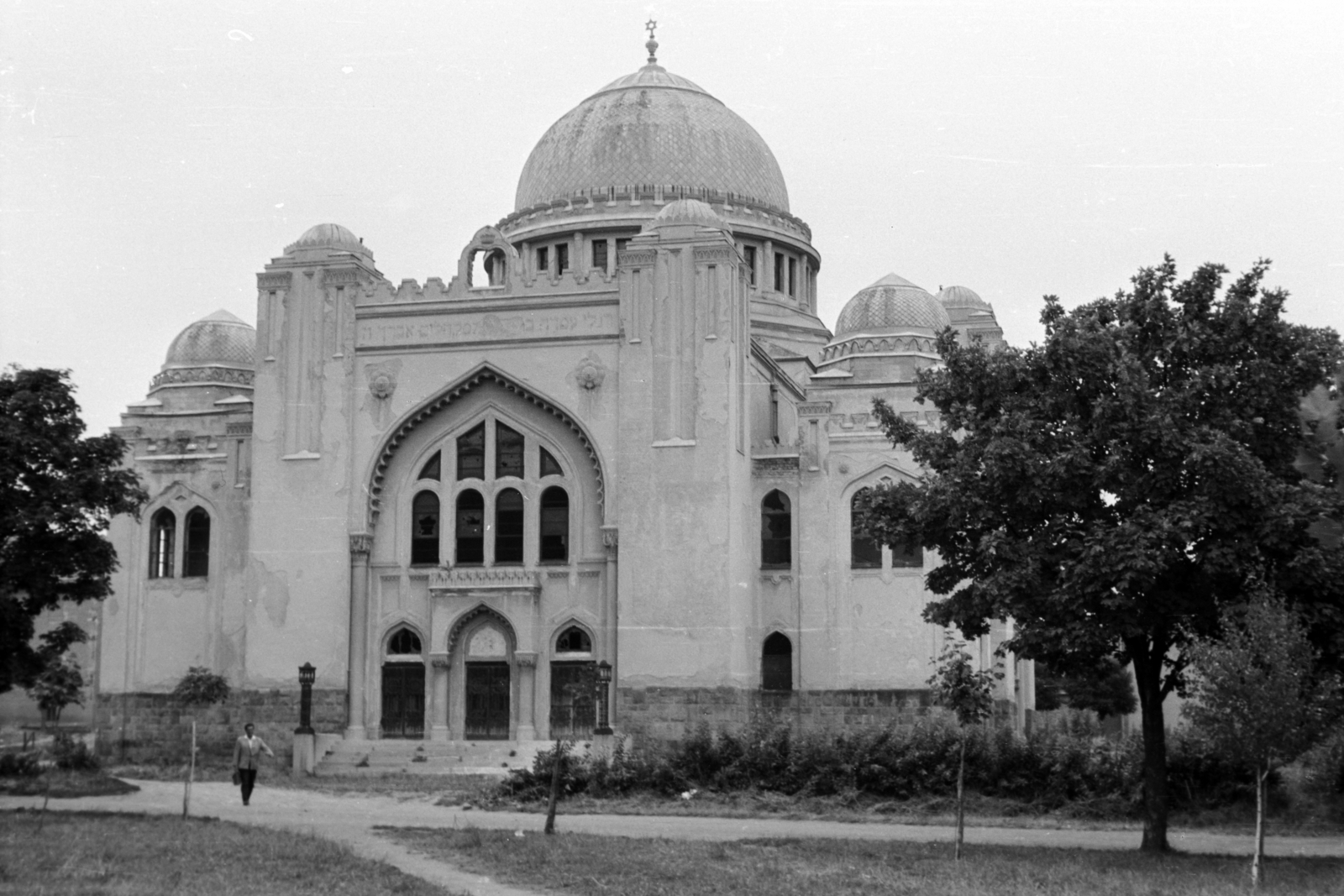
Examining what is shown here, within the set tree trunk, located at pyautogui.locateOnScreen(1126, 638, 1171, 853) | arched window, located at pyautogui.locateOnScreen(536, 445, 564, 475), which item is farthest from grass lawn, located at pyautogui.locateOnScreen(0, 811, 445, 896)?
arched window, located at pyautogui.locateOnScreen(536, 445, 564, 475)

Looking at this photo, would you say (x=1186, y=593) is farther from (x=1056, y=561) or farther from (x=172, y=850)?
(x=172, y=850)

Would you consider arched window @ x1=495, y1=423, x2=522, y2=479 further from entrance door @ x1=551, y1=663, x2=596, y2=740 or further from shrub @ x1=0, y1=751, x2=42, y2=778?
shrub @ x1=0, y1=751, x2=42, y2=778

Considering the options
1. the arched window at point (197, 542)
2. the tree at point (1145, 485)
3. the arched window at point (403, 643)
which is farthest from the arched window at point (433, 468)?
the tree at point (1145, 485)

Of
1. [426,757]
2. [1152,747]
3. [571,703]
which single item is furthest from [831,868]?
[571,703]

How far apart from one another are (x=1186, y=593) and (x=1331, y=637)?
1.94 meters

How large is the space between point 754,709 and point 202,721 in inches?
568

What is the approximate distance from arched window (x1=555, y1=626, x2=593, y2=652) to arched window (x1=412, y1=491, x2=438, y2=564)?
154 inches

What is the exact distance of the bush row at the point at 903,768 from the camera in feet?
96.4

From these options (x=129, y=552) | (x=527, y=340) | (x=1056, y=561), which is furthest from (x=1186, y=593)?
(x=129, y=552)

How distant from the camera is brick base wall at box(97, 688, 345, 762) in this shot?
1644 inches

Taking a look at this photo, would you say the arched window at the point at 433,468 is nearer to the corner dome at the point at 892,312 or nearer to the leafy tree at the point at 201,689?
the leafy tree at the point at 201,689

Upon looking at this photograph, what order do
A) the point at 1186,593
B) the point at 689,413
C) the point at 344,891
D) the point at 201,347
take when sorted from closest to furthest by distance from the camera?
the point at 344,891 < the point at 1186,593 < the point at 689,413 < the point at 201,347

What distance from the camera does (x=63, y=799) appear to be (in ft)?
98.9

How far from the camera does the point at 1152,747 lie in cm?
2333
